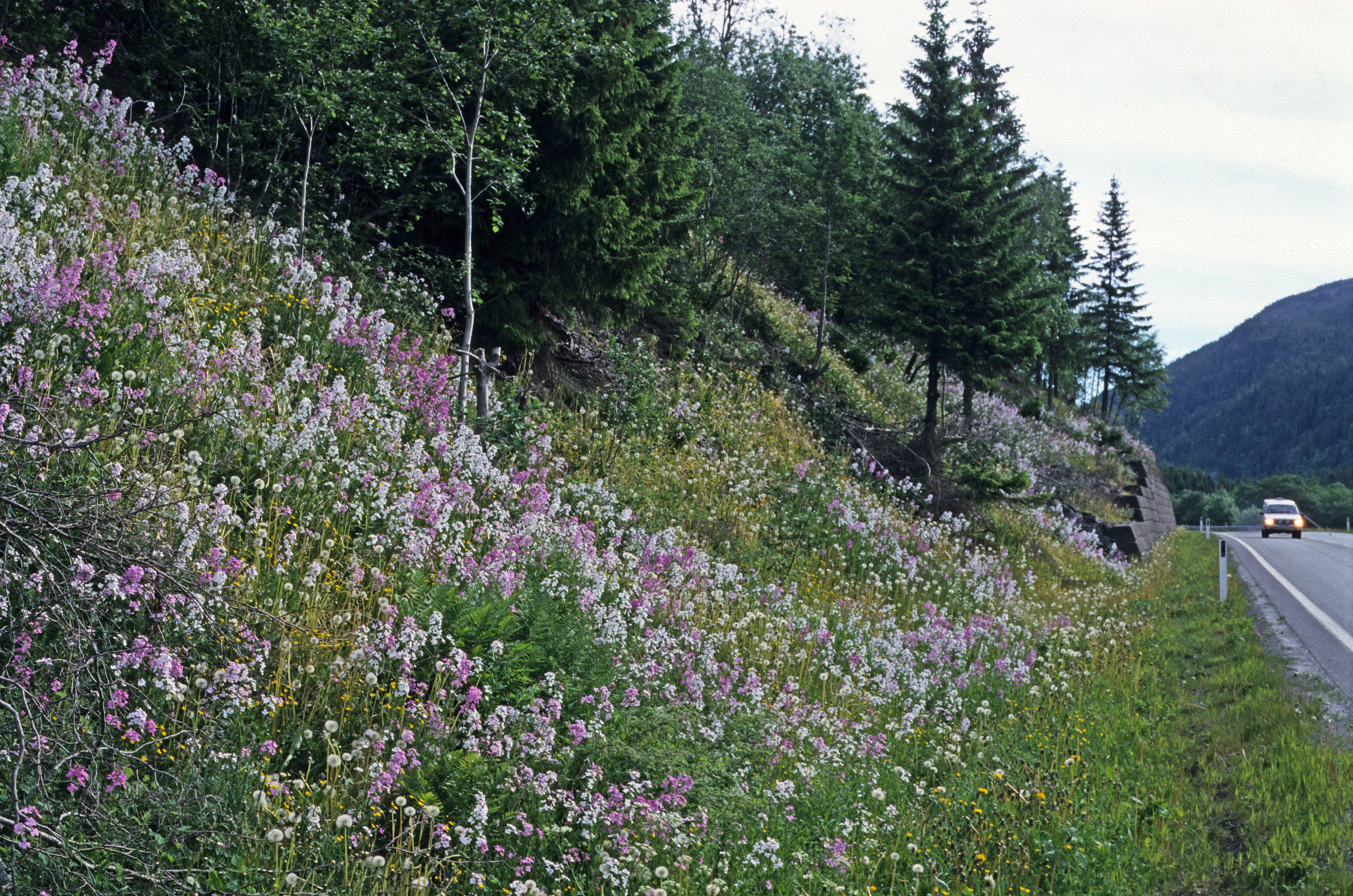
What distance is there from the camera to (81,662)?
3062 mm

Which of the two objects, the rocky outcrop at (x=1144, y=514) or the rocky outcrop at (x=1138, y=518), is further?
the rocky outcrop at (x=1144, y=514)

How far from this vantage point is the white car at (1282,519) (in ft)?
112

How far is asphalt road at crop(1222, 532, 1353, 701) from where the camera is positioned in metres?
9.37

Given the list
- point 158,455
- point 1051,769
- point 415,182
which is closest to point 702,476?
point 415,182

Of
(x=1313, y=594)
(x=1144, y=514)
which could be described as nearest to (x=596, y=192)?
(x=1313, y=594)

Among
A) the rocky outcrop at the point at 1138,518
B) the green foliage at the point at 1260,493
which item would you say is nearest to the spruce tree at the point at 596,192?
the rocky outcrop at the point at 1138,518

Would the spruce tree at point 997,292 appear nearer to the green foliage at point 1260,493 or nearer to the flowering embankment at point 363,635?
the flowering embankment at point 363,635

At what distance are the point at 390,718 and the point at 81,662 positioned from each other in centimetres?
148

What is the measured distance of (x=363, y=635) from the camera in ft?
14.1

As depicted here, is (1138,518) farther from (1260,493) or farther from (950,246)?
(1260,493)

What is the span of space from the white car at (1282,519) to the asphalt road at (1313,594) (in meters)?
6.49

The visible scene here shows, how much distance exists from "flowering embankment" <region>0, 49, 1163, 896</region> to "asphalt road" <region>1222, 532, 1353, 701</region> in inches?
93.7

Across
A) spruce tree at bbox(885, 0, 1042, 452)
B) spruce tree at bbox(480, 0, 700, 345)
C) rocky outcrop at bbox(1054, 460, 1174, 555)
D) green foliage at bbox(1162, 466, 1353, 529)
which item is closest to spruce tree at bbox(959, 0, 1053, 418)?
spruce tree at bbox(885, 0, 1042, 452)

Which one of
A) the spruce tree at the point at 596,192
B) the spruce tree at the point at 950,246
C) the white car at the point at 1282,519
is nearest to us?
the spruce tree at the point at 596,192
